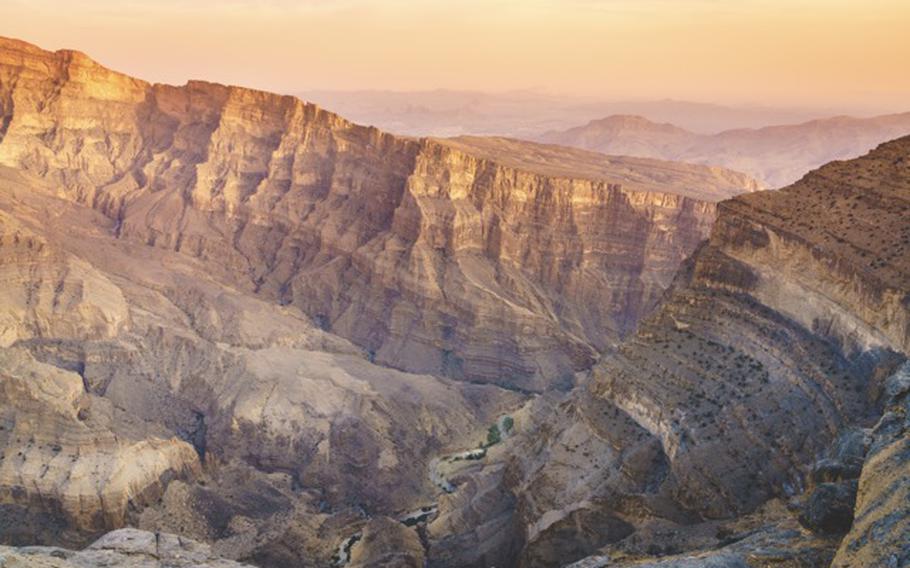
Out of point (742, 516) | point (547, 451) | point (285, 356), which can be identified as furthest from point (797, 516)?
point (285, 356)

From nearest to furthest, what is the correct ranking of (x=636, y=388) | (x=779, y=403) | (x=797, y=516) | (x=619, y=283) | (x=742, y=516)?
(x=797, y=516)
(x=742, y=516)
(x=779, y=403)
(x=636, y=388)
(x=619, y=283)

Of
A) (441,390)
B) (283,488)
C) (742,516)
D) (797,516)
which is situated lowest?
(283,488)

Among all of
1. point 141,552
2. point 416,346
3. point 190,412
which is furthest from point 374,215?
point 141,552

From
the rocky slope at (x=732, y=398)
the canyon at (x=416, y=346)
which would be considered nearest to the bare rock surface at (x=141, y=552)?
the canyon at (x=416, y=346)

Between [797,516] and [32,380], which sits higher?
[797,516]

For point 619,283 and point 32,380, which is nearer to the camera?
point 32,380

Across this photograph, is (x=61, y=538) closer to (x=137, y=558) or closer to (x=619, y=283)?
(x=137, y=558)

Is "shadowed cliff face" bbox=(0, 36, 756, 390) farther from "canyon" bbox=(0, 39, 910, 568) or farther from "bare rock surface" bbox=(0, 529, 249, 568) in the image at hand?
"bare rock surface" bbox=(0, 529, 249, 568)
